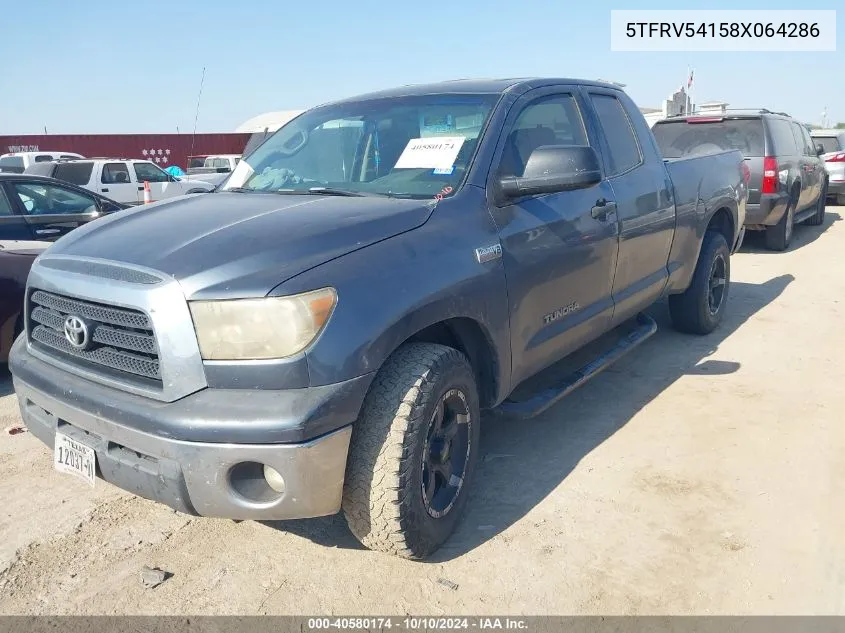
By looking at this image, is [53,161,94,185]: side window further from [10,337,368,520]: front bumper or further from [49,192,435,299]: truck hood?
[10,337,368,520]: front bumper

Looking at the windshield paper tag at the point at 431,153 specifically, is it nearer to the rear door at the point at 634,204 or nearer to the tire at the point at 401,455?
the tire at the point at 401,455

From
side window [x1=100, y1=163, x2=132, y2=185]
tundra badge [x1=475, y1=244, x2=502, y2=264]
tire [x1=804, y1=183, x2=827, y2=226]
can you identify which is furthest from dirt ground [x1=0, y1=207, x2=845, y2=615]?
side window [x1=100, y1=163, x2=132, y2=185]

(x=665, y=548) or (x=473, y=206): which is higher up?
(x=473, y=206)

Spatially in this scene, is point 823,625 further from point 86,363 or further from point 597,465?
point 86,363

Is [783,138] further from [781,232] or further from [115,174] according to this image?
[115,174]

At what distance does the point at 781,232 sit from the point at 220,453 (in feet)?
29.9

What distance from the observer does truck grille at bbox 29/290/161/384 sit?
2354mm

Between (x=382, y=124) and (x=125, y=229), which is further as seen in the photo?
(x=382, y=124)

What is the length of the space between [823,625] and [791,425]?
174cm

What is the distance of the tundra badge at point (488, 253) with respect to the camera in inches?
113

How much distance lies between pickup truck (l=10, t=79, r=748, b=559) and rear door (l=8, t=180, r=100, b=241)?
12.2ft

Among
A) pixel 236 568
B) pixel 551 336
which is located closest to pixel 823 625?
pixel 551 336

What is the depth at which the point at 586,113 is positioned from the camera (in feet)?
13.1

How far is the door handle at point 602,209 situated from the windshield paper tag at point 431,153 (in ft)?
2.97
